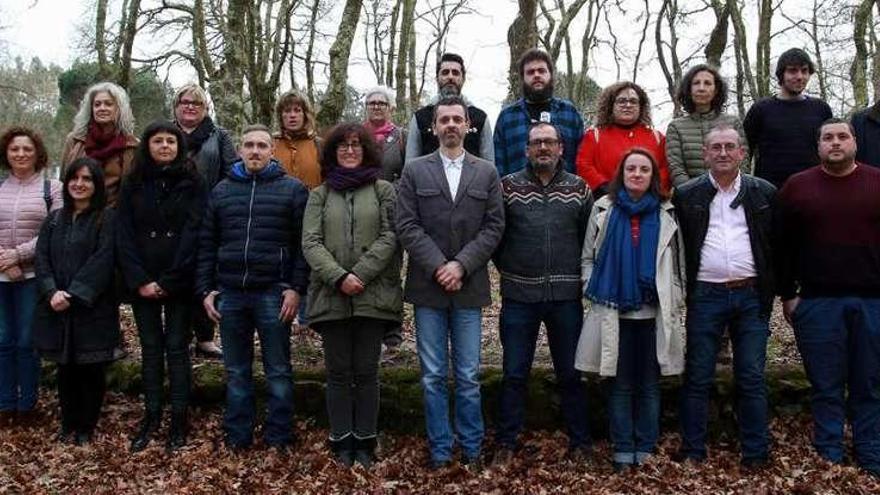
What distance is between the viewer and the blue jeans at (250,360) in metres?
5.49

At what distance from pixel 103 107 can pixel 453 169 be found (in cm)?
302

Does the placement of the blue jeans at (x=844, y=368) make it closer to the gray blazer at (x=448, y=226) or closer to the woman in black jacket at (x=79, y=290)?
the gray blazer at (x=448, y=226)

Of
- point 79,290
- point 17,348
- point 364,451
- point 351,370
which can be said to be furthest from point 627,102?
point 17,348

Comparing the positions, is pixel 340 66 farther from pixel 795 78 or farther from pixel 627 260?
pixel 627 260

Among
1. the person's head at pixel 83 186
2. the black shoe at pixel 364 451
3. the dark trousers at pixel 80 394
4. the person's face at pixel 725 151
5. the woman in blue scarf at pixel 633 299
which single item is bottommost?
the black shoe at pixel 364 451

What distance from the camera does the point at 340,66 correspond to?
9891 mm

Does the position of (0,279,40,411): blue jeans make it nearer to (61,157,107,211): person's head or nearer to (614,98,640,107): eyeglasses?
(61,157,107,211): person's head

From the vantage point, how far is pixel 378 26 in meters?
28.4

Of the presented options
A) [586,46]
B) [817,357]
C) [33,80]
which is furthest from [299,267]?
[33,80]

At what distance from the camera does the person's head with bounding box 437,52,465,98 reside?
21.4 feet

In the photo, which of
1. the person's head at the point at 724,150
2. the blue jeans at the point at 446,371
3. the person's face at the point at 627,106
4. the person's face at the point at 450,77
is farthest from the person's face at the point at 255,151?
the person's head at the point at 724,150

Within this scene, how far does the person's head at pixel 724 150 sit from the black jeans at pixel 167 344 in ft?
13.1

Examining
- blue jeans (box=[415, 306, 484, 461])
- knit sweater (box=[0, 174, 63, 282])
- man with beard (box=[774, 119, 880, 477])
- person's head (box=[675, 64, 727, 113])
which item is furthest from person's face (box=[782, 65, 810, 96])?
knit sweater (box=[0, 174, 63, 282])

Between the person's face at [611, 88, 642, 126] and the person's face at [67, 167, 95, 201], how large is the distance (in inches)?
161
